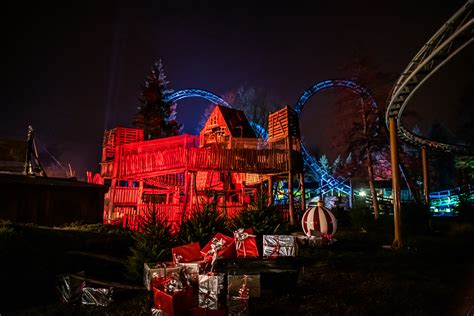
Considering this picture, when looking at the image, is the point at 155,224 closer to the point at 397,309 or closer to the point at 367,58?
the point at 397,309

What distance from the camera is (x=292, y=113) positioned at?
2305 cm

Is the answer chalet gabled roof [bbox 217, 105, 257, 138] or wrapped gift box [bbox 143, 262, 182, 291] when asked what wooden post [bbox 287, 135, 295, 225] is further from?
wrapped gift box [bbox 143, 262, 182, 291]

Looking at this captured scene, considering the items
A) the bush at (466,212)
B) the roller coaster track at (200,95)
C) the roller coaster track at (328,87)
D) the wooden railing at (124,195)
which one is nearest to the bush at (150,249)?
the bush at (466,212)

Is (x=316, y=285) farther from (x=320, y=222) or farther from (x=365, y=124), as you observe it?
(x=365, y=124)

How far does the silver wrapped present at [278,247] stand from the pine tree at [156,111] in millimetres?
42670

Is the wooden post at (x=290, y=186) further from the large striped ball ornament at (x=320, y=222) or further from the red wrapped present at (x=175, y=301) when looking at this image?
the red wrapped present at (x=175, y=301)

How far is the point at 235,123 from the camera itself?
29656 millimetres

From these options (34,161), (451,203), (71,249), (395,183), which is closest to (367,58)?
(451,203)

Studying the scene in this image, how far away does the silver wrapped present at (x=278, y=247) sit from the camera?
6707 millimetres

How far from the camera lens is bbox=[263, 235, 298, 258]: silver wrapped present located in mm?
6707

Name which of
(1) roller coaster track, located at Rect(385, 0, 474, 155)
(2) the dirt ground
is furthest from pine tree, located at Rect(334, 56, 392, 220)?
(2) the dirt ground

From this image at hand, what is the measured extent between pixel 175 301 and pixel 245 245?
2.19m

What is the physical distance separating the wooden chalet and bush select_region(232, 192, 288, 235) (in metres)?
4.87

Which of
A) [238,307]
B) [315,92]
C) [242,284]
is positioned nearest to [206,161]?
[242,284]
